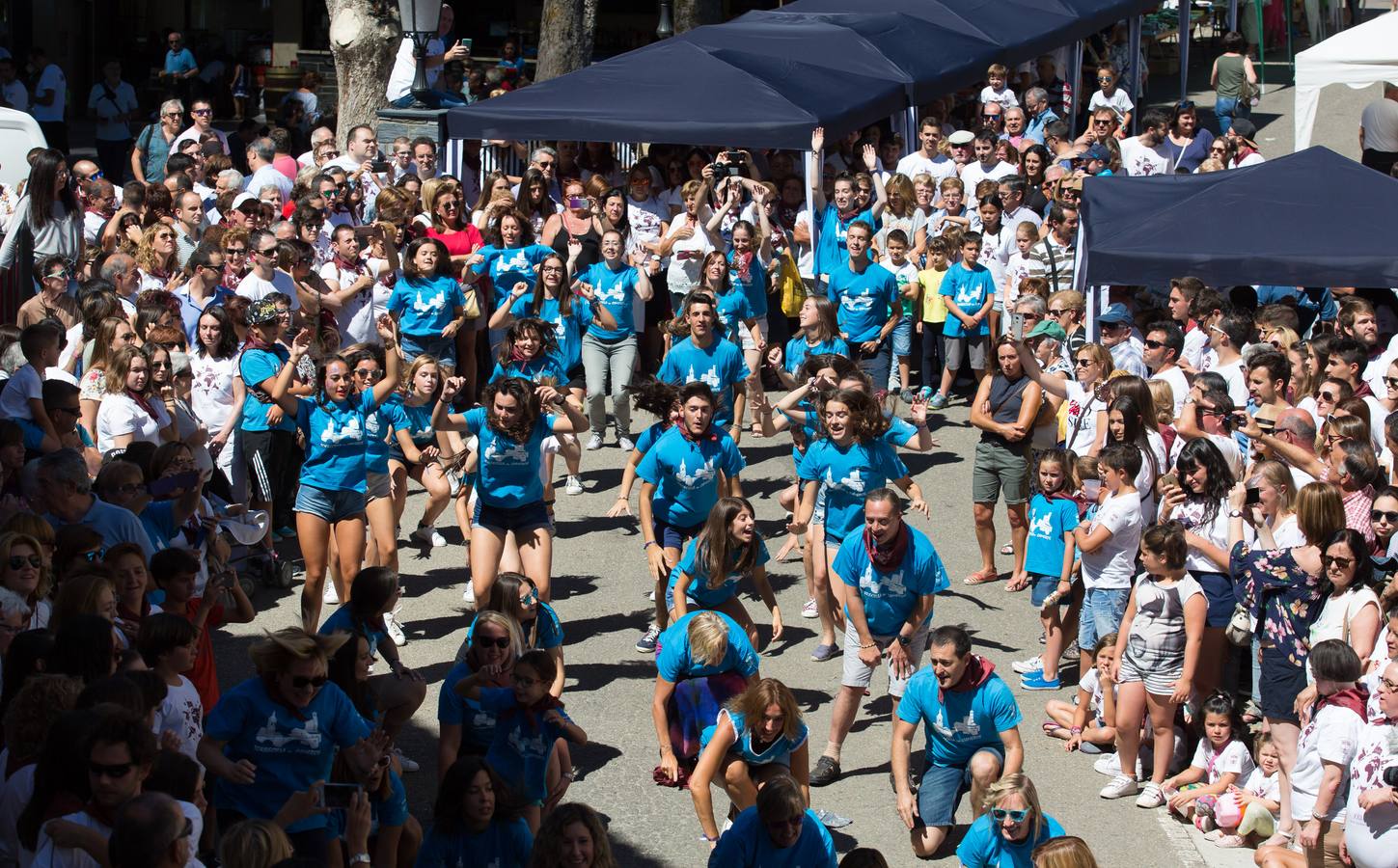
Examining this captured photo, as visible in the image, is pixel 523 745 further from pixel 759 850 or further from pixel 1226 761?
pixel 1226 761

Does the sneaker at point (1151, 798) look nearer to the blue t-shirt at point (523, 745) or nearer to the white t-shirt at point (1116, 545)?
the white t-shirt at point (1116, 545)

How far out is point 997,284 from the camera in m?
13.3

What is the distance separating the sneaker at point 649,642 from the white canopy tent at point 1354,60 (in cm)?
984

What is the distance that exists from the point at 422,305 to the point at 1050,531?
5026mm

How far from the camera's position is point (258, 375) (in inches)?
389

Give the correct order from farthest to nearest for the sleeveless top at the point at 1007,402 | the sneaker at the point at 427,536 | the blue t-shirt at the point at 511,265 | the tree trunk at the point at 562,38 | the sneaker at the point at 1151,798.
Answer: the tree trunk at the point at 562,38, the blue t-shirt at the point at 511,265, the sneaker at the point at 427,536, the sleeveless top at the point at 1007,402, the sneaker at the point at 1151,798

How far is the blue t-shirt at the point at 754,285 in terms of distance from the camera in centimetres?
1254

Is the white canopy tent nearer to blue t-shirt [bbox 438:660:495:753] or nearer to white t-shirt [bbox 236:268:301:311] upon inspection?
white t-shirt [bbox 236:268:301:311]

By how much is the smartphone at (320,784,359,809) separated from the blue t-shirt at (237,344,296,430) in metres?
4.27

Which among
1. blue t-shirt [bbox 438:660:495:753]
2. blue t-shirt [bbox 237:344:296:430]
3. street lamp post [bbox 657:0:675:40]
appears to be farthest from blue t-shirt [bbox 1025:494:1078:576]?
street lamp post [bbox 657:0:675:40]

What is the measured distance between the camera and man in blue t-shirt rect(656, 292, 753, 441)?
10.5 metres

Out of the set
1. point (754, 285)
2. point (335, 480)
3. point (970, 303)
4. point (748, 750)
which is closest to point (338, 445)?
point (335, 480)

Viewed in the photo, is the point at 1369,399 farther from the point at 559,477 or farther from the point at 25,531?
the point at 25,531

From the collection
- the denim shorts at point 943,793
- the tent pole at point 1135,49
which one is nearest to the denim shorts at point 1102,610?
the denim shorts at point 943,793
